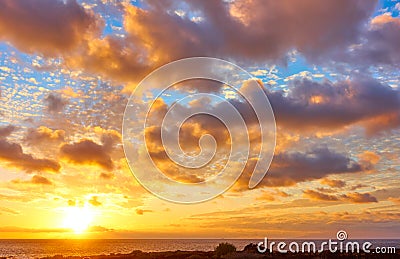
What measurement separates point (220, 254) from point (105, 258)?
16109 mm

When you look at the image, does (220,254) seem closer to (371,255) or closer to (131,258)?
(131,258)

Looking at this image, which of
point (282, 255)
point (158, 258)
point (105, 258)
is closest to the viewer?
point (158, 258)

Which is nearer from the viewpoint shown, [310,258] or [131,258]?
[310,258]

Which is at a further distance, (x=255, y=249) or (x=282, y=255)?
(x=255, y=249)

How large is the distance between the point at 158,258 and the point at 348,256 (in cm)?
2341

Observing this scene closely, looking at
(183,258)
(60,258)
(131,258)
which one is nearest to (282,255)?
(183,258)

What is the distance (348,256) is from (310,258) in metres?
5.39

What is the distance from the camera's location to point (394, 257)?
5600cm

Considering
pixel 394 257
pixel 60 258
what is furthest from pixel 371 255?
pixel 60 258

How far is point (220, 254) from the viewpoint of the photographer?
59781 mm

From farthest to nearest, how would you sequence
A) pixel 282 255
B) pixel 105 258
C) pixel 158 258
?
1. pixel 105 258
2. pixel 282 255
3. pixel 158 258

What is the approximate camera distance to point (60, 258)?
66688mm

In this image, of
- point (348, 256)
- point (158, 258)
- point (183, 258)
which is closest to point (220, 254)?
point (183, 258)

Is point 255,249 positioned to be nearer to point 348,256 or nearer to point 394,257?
point 348,256
